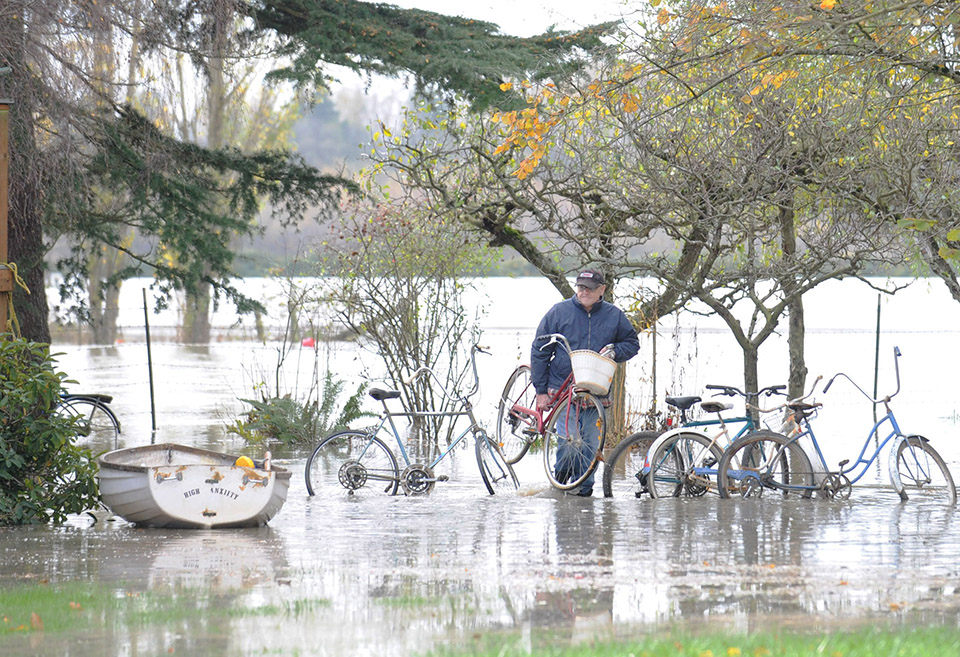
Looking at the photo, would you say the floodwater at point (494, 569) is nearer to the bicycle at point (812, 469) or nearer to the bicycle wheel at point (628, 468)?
the bicycle at point (812, 469)

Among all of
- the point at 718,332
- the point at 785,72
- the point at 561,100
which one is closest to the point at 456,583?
the point at 561,100

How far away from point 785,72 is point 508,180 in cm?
421

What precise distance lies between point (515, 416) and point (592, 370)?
1.35 m

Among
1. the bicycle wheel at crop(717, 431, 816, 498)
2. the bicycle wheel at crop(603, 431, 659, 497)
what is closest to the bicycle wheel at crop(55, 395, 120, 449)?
the bicycle wheel at crop(603, 431, 659, 497)

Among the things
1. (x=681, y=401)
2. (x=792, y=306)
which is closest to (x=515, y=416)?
(x=681, y=401)

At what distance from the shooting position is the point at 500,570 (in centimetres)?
751

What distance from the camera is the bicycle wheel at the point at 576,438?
11.0 m

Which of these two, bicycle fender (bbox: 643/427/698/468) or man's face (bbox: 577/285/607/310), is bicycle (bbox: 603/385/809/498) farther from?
man's face (bbox: 577/285/607/310)

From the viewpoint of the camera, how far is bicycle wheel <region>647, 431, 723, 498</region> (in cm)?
1076

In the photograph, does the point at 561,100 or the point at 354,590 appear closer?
the point at 354,590

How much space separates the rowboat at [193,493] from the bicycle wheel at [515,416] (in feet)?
8.47

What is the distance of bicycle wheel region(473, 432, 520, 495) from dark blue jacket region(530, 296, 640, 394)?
66 centimetres

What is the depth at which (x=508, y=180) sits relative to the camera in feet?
47.5

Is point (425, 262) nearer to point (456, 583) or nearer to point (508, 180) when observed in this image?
point (508, 180)
